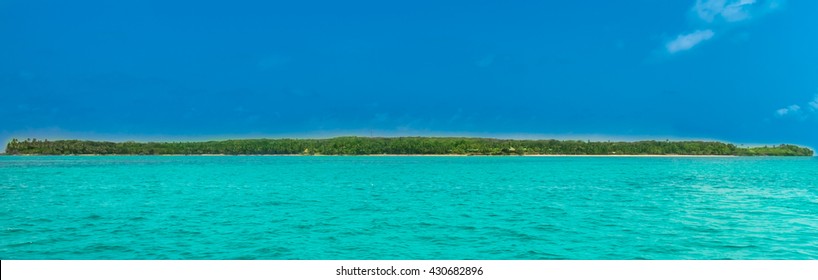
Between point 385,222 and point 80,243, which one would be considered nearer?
point 80,243

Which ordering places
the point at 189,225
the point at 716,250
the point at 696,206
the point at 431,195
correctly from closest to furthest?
the point at 716,250
the point at 189,225
the point at 696,206
the point at 431,195

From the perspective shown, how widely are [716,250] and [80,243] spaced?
62.3ft

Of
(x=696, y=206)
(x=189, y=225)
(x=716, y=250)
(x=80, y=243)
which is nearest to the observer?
(x=716, y=250)

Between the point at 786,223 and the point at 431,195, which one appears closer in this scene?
the point at 786,223

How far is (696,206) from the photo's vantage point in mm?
31516

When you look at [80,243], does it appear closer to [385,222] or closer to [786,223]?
[385,222]

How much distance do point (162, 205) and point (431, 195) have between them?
1591cm

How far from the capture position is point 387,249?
18.5m

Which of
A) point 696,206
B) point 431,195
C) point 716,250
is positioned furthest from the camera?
point 431,195
